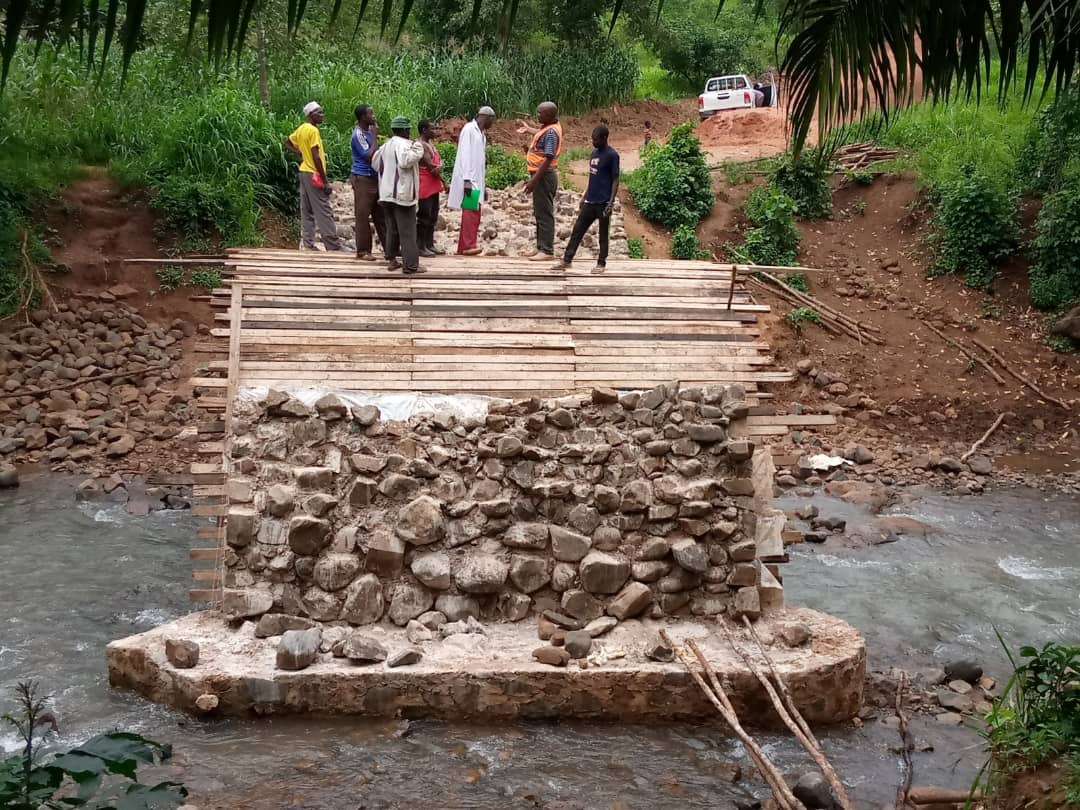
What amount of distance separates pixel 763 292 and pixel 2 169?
10950 millimetres

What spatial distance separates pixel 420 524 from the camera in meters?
6.50

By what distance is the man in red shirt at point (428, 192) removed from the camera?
Answer: 31.1 ft

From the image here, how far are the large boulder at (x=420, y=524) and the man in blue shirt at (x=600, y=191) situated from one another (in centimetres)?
355

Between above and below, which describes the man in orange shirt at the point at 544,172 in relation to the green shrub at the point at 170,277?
above

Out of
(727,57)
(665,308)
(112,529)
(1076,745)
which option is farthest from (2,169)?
(727,57)

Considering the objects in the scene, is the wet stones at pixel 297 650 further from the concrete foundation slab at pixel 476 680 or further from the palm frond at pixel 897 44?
the palm frond at pixel 897 44

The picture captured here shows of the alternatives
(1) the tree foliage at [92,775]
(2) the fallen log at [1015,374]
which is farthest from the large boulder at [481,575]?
(2) the fallen log at [1015,374]

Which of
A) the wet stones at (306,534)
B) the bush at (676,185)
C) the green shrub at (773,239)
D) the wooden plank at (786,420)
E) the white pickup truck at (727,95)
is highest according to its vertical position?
the white pickup truck at (727,95)

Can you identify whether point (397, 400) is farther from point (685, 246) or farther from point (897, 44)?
point (685, 246)

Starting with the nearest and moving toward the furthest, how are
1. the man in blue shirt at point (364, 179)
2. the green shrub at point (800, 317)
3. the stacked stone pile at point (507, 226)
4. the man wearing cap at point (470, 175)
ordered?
the man in blue shirt at point (364, 179)
the man wearing cap at point (470, 175)
the stacked stone pile at point (507, 226)
the green shrub at point (800, 317)

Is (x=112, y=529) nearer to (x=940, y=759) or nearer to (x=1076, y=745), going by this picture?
(x=940, y=759)

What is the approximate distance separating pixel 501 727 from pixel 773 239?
473 inches

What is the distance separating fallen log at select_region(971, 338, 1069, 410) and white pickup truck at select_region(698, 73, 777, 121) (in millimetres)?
9439

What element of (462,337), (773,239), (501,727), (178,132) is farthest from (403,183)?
(773,239)
